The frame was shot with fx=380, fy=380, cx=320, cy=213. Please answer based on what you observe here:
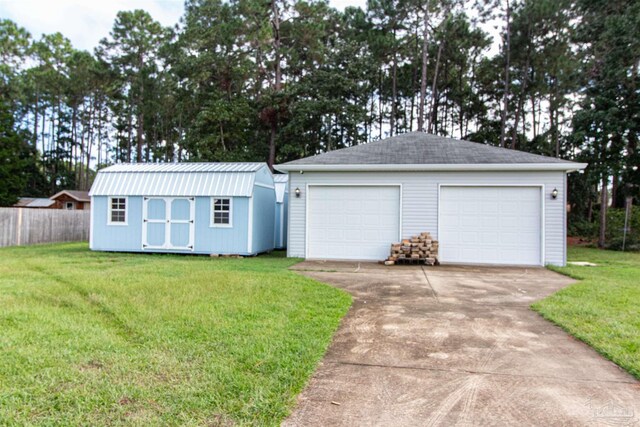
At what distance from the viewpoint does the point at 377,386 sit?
8.95 ft

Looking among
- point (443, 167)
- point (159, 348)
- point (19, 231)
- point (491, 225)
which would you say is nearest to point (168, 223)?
point (19, 231)

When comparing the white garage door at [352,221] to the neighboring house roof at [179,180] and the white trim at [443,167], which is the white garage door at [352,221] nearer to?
the white trim at [443,167]

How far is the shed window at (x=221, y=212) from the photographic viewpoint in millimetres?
10844

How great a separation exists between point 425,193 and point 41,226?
544 inches

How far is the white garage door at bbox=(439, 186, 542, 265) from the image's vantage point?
365 inches

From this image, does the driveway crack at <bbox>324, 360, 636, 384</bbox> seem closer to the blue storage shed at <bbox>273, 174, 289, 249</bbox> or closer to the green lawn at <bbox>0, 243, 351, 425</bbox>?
the green lawn at <bbox>0, 243, 351, 425</bbox>

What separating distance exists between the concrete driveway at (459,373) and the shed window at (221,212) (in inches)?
258

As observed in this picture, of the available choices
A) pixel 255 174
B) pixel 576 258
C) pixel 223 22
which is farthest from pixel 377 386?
pixel 223 22

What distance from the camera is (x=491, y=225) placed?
9445 mm

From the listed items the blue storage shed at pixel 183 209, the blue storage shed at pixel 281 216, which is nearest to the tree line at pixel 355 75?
the blue storage shed at pixel 281 216

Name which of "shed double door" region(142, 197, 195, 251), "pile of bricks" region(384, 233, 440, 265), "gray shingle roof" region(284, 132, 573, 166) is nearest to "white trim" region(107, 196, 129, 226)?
"shed double door" region(142, 197, 195, 251)

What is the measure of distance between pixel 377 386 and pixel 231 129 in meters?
20.9

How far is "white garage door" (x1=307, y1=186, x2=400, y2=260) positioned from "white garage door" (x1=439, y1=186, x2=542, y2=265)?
1.33 meters

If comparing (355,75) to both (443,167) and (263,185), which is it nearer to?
(263,185)
